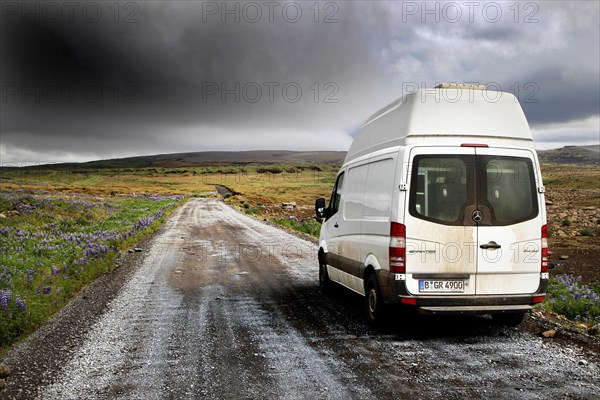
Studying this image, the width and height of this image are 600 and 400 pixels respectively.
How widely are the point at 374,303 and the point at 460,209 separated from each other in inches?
73.9

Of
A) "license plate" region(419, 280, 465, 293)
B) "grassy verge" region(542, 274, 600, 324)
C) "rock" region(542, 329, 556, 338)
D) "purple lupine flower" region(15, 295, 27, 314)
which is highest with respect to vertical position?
"license plate" region(419, 280, 465, 293)

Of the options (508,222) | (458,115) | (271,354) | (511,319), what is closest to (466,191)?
(508,222)

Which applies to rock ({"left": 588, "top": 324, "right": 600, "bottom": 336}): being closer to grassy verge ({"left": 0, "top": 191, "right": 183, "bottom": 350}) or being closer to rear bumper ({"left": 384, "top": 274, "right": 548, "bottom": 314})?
rear bumper ({"left": 384, "top": 274, "right": 548, "bottom": 314})

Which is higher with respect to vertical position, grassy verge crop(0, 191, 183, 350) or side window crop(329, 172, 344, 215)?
side window crop(329, 172, 344, 215)

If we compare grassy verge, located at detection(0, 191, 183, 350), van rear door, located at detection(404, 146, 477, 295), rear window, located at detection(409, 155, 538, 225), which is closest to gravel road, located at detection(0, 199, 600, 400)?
grassy verge, located at detection(0, 191, 183, 350)

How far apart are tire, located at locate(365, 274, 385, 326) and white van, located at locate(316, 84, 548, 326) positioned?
0.13 ft

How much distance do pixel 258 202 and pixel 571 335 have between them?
5450 centimetres

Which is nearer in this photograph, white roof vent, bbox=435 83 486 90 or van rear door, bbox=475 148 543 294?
van rear door, bbox=475 148 543 294

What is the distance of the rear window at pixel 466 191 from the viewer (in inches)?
272

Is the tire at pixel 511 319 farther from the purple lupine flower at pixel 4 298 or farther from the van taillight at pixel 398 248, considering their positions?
the purple lupine flower at pixel 4 298

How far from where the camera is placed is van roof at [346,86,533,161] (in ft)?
23.4

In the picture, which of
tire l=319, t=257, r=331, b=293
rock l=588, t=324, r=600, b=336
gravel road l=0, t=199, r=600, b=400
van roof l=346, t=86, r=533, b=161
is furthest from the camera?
tire l=319, t=257, r=331, b=293

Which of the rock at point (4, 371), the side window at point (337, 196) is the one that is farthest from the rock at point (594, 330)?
the rock at point (4, 371)

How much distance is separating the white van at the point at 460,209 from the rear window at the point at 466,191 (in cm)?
1
